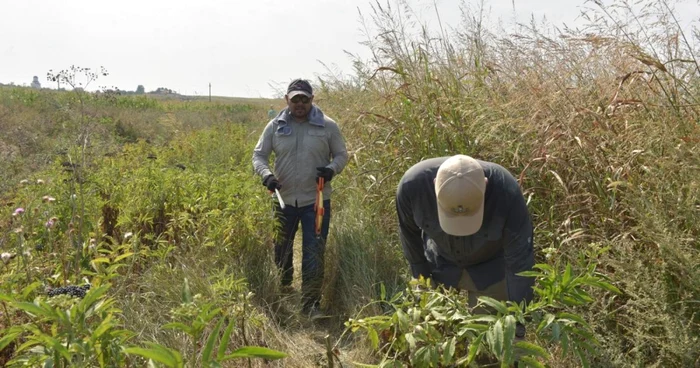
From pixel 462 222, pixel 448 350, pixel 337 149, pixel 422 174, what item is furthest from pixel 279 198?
pixel 448 350

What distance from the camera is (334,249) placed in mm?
4242

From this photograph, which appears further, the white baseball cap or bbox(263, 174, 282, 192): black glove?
bbox(263, 174, 282, 192): black glove

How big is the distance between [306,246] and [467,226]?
203 cm

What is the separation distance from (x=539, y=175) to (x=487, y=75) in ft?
3.47

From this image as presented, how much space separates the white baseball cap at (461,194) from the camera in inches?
82.5

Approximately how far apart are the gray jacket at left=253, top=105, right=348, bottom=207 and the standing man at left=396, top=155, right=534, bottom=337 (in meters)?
1.33

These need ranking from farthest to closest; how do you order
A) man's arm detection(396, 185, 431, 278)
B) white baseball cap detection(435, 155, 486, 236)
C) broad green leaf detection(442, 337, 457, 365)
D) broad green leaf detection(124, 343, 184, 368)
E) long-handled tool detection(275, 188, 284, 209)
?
long-handled tool detection(275, 188, 284, 209) → man's arm detection(396, 185, 431, 278) → white baseball cap detection(435, 155, 486, 236) → broad green leaf detection(442, 337, 457, 365) → broad green leaf detection(124, 343, 184, 368)

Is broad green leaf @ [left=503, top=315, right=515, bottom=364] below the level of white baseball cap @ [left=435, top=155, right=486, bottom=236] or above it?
below

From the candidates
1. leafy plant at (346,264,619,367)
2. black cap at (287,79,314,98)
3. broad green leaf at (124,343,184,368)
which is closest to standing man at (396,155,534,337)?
leafy plant at (346,264,619,367)

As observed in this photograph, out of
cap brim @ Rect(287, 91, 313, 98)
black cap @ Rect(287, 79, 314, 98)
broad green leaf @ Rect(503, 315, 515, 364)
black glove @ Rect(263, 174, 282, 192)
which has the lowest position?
broad green leaf @ Rect(503, 315, 515, 364)

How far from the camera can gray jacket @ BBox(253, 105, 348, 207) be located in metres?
3.94

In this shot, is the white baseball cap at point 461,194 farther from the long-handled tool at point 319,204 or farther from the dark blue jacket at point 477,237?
the long-handled tool at point 319,204

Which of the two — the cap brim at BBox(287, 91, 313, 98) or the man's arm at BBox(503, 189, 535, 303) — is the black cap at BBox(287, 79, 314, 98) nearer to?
the cap brim at BBox(287, 91, 313, 98)

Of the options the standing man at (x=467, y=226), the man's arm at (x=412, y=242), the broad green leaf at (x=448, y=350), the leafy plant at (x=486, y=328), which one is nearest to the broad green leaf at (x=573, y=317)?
the leafy plant at (x=486, y=328)
